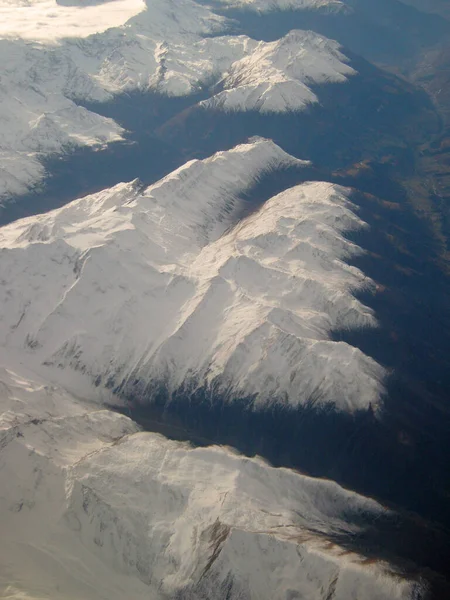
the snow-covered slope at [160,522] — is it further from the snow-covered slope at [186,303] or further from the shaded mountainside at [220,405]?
the snow-covered slope at [186,303]

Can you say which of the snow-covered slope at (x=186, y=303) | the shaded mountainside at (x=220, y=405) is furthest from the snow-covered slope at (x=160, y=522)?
the snow-covered slope at (x=186, y=303)

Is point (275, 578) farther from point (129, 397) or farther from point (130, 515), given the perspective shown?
point (129, 397)

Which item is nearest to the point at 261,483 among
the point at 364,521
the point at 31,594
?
the point at 364,521

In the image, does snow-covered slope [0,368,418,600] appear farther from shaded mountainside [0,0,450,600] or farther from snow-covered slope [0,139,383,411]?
snow-covered slope [0,139,383,411]

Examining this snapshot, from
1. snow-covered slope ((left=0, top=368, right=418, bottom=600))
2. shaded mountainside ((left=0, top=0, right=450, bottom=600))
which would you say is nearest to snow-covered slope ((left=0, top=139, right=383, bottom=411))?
shaded mountainside ((left=0, top=0, right=450, bottom=600))

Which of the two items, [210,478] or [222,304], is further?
[222,304]
